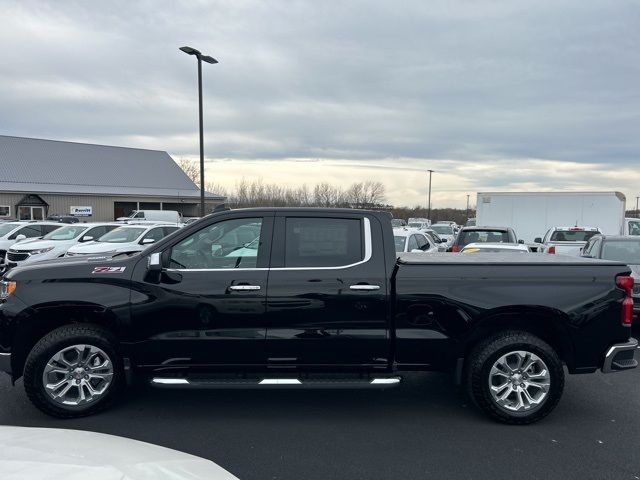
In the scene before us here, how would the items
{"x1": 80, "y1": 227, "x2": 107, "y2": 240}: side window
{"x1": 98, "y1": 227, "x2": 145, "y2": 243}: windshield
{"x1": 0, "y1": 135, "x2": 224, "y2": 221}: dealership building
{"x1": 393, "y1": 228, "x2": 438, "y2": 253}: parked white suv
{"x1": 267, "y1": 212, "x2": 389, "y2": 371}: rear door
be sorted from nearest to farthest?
{"x1": 267, "y1": 212, "x2": 389, "y2": 371}: rear door → {"x1": 393, "y1": 228, "x2": 438, "y2": 253}: parked white suv → {"x1": 98, "y1": 227, "x2": 145, "y2": 243}: windshield → {"x1": 80, "y1": 227, "x2": 107, "y2": 240}: side window → {"x1": 0, "y1": 135, "x2": 224, "y2": 221}: dealership building

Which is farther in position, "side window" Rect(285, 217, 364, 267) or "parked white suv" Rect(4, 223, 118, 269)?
"parked white suv" Rect(4, 223, 118, 269)

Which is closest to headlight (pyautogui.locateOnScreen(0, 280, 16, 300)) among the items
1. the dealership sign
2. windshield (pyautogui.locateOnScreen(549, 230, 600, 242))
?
windshield (pyautogui.locateOnScreen(549, 230, 600, 242))

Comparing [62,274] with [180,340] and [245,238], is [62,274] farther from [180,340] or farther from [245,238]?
[245,238]

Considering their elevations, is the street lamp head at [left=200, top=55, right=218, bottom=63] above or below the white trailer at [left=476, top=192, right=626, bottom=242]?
above

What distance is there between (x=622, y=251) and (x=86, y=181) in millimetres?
40533

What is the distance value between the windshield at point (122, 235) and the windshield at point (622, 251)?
11509 mm

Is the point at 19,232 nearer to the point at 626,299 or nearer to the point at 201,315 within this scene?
the point at 201,315

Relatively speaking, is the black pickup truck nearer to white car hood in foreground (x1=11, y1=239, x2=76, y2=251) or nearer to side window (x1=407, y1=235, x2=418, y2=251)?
side window (x1=407, y1=235, x2=418, y2=251)

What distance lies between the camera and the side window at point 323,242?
4.57 m

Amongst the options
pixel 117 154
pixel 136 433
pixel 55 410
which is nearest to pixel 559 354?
pixel 136 433

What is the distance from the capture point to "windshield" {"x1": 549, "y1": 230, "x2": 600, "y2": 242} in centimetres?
1393

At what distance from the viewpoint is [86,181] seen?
4097cm

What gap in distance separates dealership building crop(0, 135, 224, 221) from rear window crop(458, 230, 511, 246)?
1313 inches

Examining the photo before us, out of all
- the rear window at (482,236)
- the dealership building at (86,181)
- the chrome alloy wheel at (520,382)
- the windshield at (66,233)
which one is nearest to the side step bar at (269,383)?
the chrome alloy wheel at (520,382)
